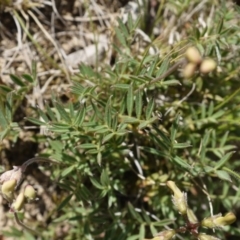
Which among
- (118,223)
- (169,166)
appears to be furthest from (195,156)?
(118,223)

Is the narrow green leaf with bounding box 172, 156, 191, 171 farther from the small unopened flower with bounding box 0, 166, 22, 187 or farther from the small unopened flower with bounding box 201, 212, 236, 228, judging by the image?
the small unopened flower with bounding box 0, 166, 22, 187

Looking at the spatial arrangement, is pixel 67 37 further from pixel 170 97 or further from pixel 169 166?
pixel 169 166

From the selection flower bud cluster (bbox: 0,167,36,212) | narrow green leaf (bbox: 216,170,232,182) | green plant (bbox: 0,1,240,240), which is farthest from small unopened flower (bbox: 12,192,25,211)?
narrow green leaf (bbox: 216,170,232,182)

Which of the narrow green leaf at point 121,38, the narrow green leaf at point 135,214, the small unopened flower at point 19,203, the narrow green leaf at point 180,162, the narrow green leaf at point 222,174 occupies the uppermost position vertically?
the narrow green leaf at point 121,38

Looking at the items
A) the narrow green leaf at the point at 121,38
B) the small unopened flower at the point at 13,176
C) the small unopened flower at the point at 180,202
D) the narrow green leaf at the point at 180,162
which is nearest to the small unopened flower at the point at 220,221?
the small unopened flower at the point at 180,202

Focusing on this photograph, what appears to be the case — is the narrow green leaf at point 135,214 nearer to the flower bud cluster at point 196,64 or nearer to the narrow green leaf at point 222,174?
the narrow green leaf at point 222,174

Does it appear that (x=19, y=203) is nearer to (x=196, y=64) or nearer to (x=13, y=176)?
(x=13, y=176)

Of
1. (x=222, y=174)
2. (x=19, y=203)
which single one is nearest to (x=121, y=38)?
(x=222, y=174)

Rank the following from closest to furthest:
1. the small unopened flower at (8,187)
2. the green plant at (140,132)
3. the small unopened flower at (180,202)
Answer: the small unopened flower at (8,187) → the small unopened flower at (180,202) → the green plant at (140,132)

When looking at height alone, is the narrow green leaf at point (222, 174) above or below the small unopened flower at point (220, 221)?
below

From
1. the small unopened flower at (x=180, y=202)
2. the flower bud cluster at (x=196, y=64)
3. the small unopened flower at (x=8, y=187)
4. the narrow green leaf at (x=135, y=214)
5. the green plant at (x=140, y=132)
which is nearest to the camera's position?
the flower bud cluster at (x=196, y=64)

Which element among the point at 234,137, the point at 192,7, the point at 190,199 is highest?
the point at 192,7
